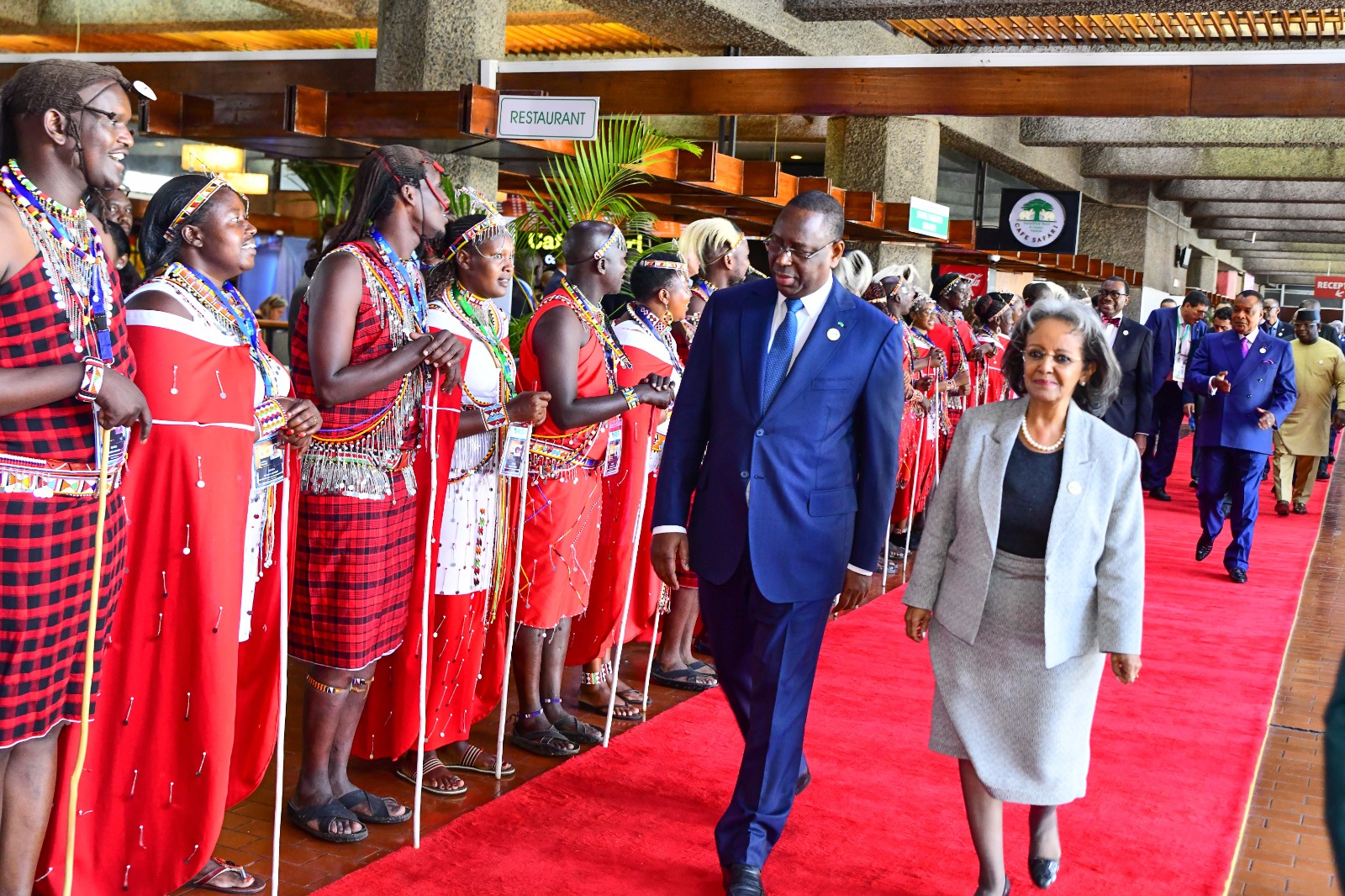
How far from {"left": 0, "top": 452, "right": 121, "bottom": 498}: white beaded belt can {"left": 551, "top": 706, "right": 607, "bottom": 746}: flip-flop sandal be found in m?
2.27

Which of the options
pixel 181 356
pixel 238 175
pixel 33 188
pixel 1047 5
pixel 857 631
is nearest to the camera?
pixel 33 188

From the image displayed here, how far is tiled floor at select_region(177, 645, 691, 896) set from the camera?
3303 mm

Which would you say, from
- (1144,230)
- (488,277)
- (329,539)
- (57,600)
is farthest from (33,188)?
(1144,230)

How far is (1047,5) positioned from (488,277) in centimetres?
784

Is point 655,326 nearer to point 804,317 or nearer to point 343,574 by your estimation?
point 804,317

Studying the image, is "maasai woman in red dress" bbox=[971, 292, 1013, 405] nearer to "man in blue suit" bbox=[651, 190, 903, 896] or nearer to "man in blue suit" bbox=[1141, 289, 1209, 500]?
"man in blue suit" bbox=[1141, 289, 1209, 500]

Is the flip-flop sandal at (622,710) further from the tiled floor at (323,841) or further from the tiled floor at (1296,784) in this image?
the tiled floor at (1296,784)

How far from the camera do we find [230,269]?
2.98m

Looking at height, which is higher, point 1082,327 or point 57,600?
point 1082,327

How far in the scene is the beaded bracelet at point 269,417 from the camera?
294 cm

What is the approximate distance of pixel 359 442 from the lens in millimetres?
3406

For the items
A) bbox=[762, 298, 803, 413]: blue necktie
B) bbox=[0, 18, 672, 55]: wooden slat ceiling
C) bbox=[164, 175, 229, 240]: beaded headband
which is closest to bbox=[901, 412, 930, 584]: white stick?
bbox=[762, 298, 803, 413]: blue necktie

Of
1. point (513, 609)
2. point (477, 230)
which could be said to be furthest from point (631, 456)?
point (477, 230)

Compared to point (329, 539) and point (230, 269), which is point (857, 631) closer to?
point (329, 539)
